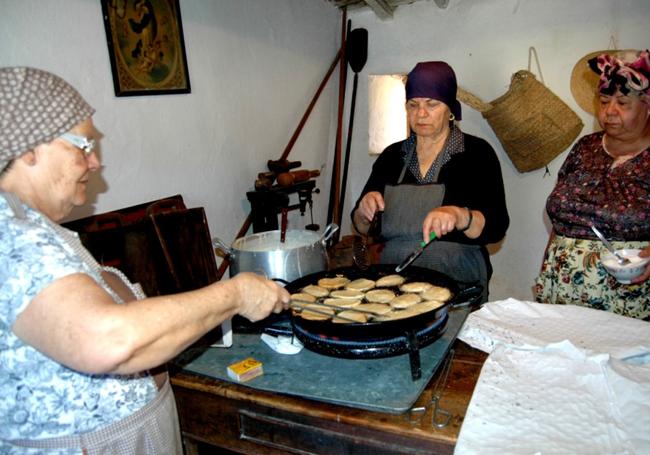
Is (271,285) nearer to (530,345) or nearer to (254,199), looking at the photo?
(530,345)

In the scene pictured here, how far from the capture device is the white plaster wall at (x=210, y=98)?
2.16 meters

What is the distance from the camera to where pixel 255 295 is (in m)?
1.20

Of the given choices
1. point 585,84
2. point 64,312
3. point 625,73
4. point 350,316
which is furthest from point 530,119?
point 64,312

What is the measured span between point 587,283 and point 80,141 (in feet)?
7.63

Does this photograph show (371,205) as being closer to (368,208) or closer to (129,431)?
(368,208)

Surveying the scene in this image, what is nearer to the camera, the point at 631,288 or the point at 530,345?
the point at 530,345

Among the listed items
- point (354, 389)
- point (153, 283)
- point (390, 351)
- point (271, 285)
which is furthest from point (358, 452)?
point (153, 283)

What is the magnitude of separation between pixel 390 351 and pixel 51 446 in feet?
2.87

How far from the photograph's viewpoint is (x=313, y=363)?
1.49 metres

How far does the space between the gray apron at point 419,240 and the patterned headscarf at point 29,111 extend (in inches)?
60.4

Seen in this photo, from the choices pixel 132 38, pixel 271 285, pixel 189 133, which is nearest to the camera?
pixel 271 285

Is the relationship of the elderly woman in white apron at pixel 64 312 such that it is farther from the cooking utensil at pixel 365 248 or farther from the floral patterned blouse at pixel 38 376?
the cooking utensil at pixel 365 248

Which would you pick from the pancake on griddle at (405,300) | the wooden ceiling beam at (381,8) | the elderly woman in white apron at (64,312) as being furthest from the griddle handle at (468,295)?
the wooden ceiling beam at (381,8)

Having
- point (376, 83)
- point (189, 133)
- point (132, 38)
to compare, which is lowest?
point (189, 133)
